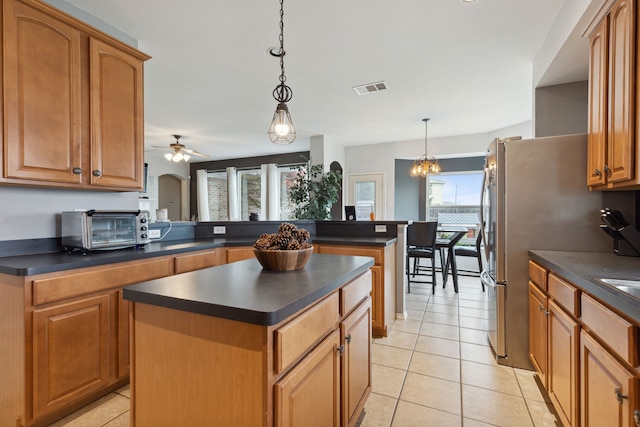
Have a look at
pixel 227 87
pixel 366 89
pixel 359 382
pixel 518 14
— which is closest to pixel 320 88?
pixel 366 89

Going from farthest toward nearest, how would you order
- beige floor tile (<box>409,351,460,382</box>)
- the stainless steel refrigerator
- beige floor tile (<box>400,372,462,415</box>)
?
beige floor tile (<box>409,351,460,382</box>)
the stainless steel refrigerator
beige floor tile (<box>400,372,462,415</box>)

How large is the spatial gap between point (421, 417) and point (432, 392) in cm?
29

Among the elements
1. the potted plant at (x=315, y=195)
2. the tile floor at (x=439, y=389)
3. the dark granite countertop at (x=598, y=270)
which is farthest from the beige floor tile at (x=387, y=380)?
the potted plant at (x=315, y=195)

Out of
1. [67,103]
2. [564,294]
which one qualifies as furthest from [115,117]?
[564,294]

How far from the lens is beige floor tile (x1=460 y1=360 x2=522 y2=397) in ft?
6.71

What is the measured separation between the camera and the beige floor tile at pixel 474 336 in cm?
277

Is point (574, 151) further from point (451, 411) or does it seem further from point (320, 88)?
point (320, 88)

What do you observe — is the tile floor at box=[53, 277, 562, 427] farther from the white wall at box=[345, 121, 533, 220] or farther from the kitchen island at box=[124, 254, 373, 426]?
the white wall at box=[345, 121, 533, 220]

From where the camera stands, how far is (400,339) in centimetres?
281

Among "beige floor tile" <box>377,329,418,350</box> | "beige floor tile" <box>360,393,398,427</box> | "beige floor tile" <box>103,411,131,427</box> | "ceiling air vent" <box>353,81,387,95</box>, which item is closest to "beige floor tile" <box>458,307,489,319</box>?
"beige floor tile" <box>377,329,418,350</box>

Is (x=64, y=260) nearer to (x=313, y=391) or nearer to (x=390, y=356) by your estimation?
(x=313, y=391)

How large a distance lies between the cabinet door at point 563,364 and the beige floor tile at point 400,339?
1.09 m

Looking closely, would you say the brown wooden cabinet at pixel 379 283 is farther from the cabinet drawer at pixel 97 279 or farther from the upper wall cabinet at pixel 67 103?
the upper wall cabinet at pixel 67 103

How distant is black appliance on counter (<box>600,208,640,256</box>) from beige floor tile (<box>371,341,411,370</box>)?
5.20 ft
